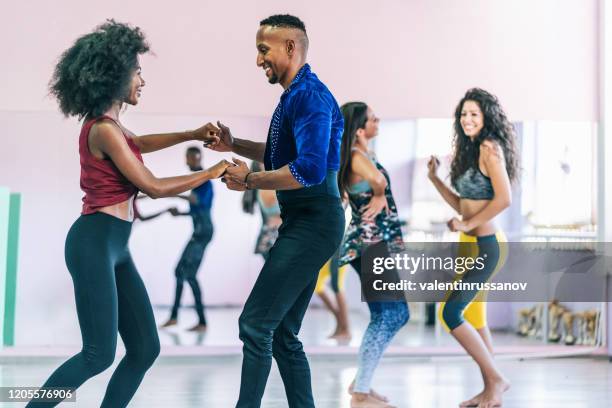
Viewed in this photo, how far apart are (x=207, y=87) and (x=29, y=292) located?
5.55 ft

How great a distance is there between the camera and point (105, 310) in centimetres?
264

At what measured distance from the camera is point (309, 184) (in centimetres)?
262

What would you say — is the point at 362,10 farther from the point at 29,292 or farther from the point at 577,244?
the point at 29,292

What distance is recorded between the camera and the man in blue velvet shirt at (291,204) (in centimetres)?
262

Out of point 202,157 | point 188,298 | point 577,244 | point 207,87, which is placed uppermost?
point 207,87

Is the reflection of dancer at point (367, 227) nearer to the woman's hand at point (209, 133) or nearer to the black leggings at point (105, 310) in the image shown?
the woman's hand at point (209, 133)

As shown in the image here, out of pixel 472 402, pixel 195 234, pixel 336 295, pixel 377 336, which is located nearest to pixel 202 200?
pixel 195 234

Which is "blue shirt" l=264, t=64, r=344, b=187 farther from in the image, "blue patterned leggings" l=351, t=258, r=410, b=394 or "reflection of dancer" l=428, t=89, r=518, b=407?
"reflection of dancer" l=428, t=89, r=518, b=407

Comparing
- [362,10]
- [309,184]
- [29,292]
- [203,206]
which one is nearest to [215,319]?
[203,206]

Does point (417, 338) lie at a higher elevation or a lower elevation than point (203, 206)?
lower

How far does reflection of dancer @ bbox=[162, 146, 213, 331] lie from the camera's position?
18.2 ft

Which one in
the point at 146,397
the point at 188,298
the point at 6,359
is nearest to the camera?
the point at 146,397

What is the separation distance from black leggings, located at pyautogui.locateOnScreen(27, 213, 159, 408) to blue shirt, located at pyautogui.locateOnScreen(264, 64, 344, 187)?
1.83 feet

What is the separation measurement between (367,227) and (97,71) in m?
1.69
